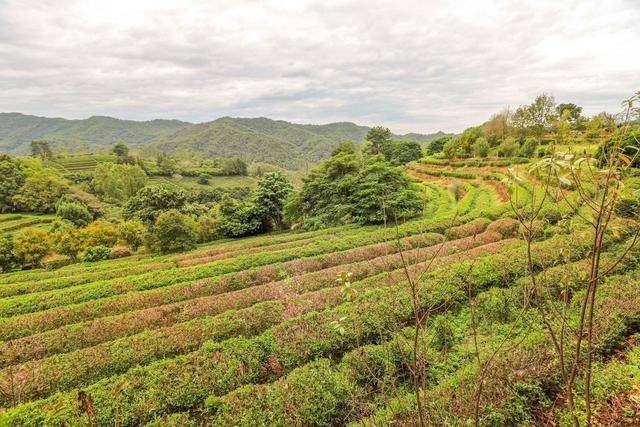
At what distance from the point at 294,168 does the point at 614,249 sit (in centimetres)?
18457

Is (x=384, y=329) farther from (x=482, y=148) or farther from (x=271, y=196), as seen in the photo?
(x=482, y=148)

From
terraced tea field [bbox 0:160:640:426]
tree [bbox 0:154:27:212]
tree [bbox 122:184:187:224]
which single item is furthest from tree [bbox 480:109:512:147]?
tree [bbox 0:154:27:212]

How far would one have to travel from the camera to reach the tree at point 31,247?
2772cm

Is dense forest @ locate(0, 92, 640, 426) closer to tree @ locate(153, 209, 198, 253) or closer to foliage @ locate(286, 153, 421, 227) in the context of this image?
foliage @ locate(286, 153, 421, 227)

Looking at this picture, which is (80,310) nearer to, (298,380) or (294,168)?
(298,380)

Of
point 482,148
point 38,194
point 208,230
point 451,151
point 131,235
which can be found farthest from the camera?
point 38,194

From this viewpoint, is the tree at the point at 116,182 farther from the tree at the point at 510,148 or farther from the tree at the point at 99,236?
the tree at the point at 510,148

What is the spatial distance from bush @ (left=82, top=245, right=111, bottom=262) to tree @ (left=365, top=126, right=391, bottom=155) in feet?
168

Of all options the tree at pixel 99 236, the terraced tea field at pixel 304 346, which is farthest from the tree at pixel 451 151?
the tree at pixel 99 236

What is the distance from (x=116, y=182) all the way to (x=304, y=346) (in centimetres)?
8510

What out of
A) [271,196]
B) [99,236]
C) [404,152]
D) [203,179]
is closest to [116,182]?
[203,179]

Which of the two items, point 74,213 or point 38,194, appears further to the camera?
point 38,194

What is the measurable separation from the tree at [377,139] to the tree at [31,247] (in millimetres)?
55289

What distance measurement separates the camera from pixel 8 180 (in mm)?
54562
